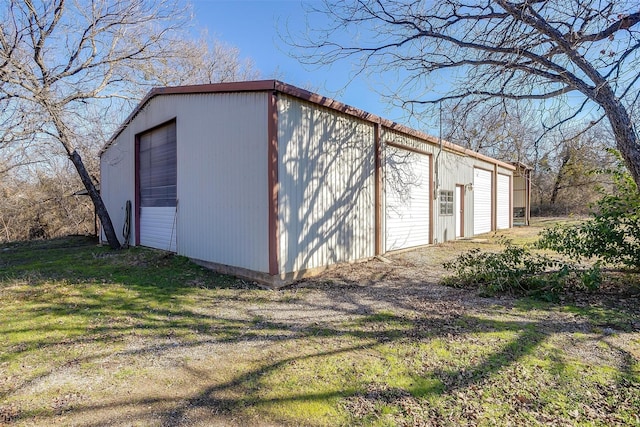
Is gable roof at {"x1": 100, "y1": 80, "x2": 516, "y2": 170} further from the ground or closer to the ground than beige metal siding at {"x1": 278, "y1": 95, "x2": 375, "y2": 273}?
further from the ground

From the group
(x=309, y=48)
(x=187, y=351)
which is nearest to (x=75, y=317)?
(x=187, y=351)

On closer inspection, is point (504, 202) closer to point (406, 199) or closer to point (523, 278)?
point (406, 199)

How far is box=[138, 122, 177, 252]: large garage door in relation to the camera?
8.61m

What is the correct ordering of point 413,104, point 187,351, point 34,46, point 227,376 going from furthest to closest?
point 34,46
point 413,104
point 187,351
point 227,376

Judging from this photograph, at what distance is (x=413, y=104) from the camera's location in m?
7.11

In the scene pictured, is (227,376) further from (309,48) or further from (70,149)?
(70,149)

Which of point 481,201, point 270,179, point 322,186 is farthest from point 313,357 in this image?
point 481,201

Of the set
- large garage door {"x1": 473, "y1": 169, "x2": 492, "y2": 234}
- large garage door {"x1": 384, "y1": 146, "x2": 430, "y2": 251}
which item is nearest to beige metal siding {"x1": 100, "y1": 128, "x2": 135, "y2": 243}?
large garage door {"x1": 384, "y1": 146, "x2": 430, "y2": 251}

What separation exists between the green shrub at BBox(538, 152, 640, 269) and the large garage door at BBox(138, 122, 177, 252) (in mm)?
8395

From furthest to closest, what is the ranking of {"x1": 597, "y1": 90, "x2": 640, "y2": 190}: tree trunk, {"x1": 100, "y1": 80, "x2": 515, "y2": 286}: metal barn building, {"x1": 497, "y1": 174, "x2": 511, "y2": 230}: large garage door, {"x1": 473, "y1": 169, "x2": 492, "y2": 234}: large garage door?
{"x1": 497, "y1": 174, "x2": 511, "y2": 230}: large garage door
{"x1": 473, "y1": 169, "x2": 492, "y2": 234}: large garage door
{"x1": 100, "y1": 80, "x2": 515, "y2": 286}: metal barn building
{"x1": 597, "y1": 90, "x2": 640, "y2": 190}: tree trunk

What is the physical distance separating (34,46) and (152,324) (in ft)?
30.5

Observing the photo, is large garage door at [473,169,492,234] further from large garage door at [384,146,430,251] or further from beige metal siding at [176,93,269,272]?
beige metal siding at [176,93,269,272]

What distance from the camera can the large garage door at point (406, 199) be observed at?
908 centimetres

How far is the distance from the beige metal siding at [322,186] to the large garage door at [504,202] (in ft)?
36.2
